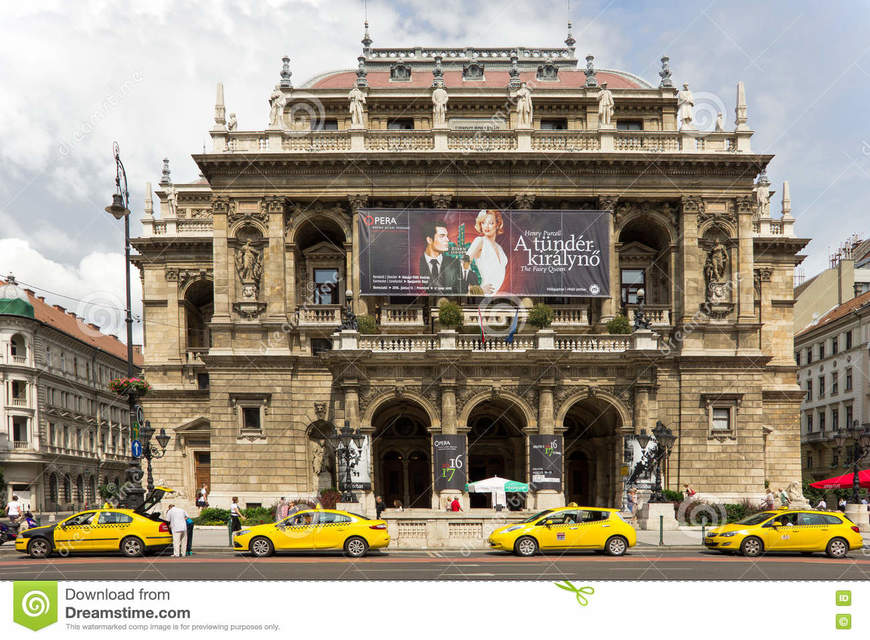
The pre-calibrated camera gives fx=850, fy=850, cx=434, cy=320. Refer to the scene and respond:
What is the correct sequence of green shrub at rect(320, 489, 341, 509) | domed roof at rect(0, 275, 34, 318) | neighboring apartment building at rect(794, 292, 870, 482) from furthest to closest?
neighboring apartment building at rect(794, 292, 870, 482)
domed roof at rect(0, 275, 34, 318)
green shrub at rect(320, 489, 341, 509)

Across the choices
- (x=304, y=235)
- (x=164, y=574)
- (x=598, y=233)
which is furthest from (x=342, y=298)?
(x=164, y=574)

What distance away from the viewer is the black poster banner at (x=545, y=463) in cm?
3881

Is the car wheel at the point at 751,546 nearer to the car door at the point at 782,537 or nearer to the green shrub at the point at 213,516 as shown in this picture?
the car door at the point at 782,537

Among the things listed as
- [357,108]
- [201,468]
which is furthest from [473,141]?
[201,468]

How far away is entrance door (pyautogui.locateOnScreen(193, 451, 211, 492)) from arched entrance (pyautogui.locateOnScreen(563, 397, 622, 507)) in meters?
20.7

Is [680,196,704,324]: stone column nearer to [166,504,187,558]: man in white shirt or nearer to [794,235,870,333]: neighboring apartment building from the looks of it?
[166,504,187,558]: man in white shirt

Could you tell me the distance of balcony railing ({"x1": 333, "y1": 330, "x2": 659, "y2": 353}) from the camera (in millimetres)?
39781

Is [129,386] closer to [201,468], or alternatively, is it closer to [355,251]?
[355,251]

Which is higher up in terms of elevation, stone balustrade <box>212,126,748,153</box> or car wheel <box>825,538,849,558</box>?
stone balustrade <box>212,126,748,153</box>

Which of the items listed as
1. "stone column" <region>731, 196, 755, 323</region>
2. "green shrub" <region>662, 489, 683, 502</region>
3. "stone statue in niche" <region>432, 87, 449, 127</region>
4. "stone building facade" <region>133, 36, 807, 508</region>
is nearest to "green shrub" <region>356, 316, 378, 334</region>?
"stone building facade" <region>133, 36, 807, 508</region>

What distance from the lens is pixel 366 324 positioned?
41000 mm

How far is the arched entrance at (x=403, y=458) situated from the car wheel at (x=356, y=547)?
66.7 feet

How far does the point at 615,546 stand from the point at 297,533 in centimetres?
915

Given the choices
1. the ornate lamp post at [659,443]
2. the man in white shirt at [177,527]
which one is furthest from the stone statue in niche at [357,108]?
the man in white shirt at [177,527]
